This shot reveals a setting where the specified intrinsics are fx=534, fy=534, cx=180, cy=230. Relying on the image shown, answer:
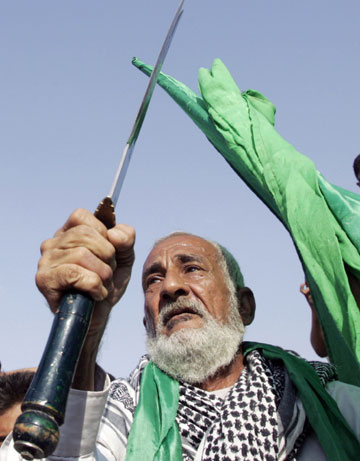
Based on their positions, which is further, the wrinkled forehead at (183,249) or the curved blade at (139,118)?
the wrinkled forehead at (183,249)

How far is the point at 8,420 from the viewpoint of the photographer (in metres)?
3.39

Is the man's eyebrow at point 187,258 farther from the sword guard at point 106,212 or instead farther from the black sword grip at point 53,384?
the black sword grip at point 53,384

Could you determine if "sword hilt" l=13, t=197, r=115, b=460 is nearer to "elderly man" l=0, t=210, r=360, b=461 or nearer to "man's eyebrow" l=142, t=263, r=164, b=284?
"elderly man" l=0, t=210, r=360, b=461

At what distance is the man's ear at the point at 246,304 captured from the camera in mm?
3082

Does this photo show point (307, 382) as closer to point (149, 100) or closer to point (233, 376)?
point (233, 376)

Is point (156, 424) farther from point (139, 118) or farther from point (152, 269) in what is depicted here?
point (139, 118)

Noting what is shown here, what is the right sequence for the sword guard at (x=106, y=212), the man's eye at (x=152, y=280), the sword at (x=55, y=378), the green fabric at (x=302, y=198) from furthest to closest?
1. the man's eye at (x=152, y=280)
2. the green fabric at (x=302, y=198)
3. the sword guard at (x=106, y=212)
4. the sword at (x=55, y=378)

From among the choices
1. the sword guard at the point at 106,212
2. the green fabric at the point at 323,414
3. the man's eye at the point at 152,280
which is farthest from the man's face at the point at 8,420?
the sword guard at the point at 106,212

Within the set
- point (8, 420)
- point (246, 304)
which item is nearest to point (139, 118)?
point (246, 304)

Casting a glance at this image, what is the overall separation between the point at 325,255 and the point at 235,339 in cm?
89

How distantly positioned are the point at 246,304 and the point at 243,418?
0.99 m

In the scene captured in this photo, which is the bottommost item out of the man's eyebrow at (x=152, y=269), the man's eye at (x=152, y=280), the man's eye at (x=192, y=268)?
the man's eye at (x=152, y=280)

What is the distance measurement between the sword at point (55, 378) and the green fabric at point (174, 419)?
107 cm

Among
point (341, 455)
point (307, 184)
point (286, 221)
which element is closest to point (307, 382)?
point (341, 455)
